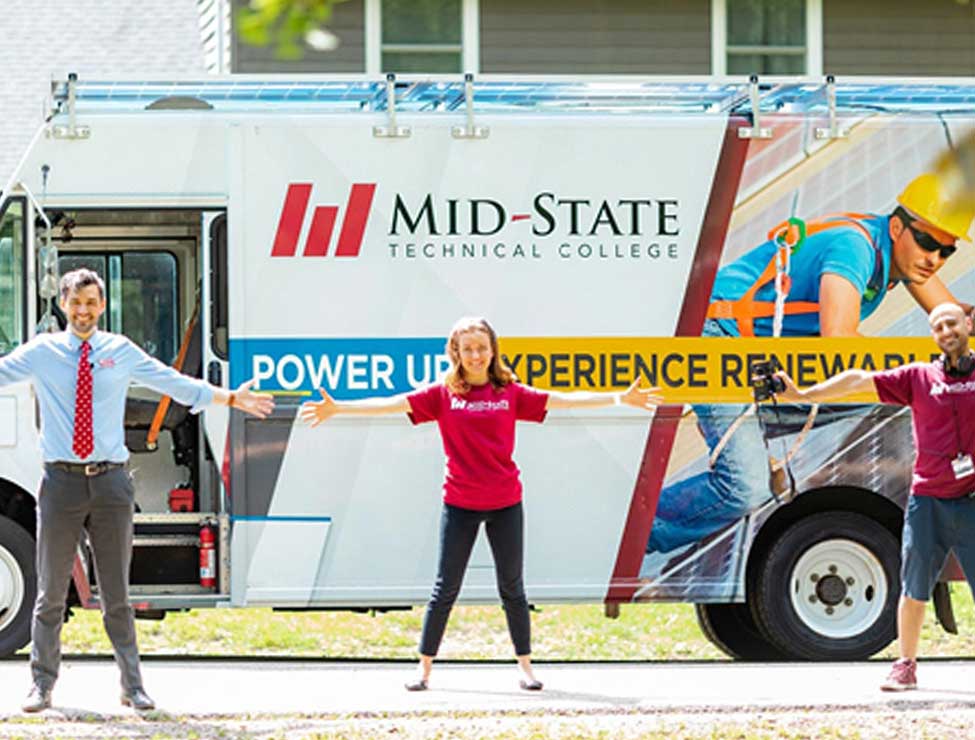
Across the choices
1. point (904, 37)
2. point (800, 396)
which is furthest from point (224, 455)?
point (904, 37)

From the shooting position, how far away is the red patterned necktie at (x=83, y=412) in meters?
7.98

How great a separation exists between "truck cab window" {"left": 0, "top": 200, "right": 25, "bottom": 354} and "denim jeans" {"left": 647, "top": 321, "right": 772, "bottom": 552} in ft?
11.4

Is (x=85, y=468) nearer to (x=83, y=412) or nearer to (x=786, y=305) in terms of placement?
(x=83, y=412)

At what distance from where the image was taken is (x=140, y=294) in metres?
10.8

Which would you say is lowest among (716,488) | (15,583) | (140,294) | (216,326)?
(15,583)

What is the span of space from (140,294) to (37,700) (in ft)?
10.6

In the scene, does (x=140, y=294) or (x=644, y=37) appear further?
(x=644, y=37)

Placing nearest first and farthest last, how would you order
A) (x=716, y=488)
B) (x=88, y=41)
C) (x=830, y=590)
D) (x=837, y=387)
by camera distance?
(x=837, y=387) → (x=716, y=488) → (x=830, y=590) → (x=88, y=41)

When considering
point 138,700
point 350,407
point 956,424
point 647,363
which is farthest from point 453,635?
point 956,424

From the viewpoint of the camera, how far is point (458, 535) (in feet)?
28.5

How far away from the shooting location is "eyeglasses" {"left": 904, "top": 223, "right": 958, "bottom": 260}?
10.3 metres

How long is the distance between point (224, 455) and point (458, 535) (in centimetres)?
181

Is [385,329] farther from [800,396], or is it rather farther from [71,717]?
[71,717]

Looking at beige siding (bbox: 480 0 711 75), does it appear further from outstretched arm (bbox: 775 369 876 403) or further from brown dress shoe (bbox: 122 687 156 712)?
brown dress shoe (bbox: 122 687 156 712)
